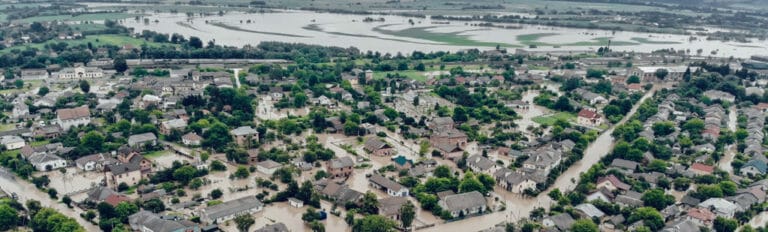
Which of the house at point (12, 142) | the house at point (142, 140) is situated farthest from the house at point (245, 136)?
the house at point (12, 142)

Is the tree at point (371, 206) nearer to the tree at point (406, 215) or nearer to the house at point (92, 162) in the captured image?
the tree at point (406, 215)

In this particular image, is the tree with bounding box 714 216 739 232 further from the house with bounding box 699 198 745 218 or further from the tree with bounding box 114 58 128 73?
the tree with bounding box 114 58 128 73

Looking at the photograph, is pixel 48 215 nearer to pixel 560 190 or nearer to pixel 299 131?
pixel 299 131

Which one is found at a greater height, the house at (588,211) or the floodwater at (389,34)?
the floodwater at (389,34)

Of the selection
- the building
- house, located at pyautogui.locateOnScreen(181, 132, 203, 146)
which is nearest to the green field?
the building

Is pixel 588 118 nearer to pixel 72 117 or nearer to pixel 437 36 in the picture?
pixel 72 117

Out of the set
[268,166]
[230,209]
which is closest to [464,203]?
[230,209]
